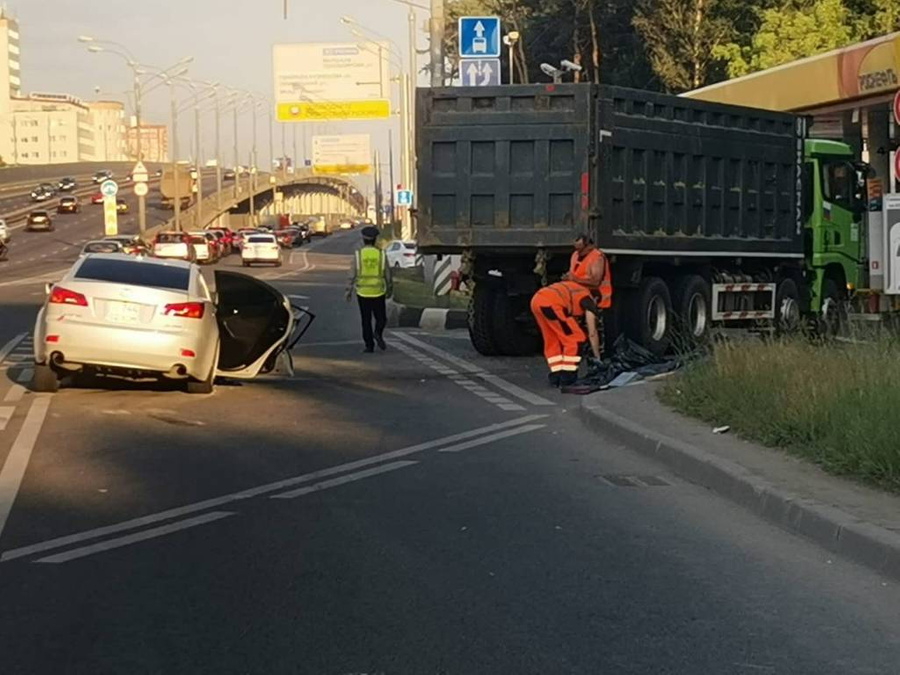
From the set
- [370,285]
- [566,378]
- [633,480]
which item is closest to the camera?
[633,480]

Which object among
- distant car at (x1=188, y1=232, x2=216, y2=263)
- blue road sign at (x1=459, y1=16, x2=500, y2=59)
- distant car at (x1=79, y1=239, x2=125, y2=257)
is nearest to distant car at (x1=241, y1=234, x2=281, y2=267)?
distant car at (x1=188, y1=232, x2=216, y2=263)

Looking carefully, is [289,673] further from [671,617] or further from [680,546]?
[680,546]

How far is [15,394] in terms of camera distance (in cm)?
1575

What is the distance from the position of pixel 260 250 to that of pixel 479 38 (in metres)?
34.4

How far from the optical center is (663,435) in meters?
12.1

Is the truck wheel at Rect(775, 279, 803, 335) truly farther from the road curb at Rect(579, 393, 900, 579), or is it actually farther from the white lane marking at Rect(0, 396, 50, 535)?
the white lane marking at Rect(0, 396, 50, 535)

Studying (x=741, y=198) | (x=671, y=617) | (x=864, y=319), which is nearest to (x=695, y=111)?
(x=741, y=198)

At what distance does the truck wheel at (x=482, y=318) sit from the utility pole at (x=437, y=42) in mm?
14986

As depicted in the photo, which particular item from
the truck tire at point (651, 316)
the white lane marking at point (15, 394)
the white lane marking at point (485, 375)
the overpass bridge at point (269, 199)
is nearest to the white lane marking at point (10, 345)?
the white lane marking at point (15, 394)

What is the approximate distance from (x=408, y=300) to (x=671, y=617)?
82.7 feet

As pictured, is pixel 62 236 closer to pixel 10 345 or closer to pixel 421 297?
pixel 421 297

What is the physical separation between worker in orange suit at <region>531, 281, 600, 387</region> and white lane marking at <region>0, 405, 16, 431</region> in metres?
5.53

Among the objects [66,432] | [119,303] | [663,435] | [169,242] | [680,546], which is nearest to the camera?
[680,546]

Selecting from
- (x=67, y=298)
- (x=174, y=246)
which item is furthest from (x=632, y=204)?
(x=174, y=246)
